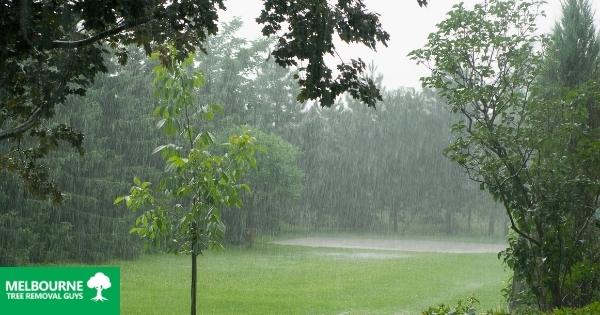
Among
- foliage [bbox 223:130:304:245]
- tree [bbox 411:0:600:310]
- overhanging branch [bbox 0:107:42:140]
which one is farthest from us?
foliage [bbox 223:130:304:245]

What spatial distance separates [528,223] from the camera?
6.20 meters

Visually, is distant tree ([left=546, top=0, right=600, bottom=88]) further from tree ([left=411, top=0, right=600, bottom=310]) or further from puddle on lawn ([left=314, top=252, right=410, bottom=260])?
puddle on lawn ([left=314, top=252, right=410, bottom=260])

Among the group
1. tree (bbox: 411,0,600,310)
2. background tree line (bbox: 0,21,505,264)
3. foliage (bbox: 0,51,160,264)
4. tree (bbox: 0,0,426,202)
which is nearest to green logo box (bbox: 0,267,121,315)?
Result: tree (bbox: 0,0,426,202)

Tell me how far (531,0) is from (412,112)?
1070 inches

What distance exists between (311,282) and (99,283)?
633 centimetres

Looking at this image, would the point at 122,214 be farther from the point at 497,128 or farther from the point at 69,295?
the point at 497,128

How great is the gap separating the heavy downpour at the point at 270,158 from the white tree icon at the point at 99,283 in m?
0.04

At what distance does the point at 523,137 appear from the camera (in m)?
6.15

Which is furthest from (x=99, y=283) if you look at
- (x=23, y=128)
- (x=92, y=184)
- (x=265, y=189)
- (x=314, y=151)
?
(x=314, y=151)

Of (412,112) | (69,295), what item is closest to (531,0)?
(69,295)

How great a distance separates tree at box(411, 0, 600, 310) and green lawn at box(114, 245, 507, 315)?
4141mm

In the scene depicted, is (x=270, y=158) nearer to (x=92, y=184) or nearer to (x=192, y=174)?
(x=92, y=184)

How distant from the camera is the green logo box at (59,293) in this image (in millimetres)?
7012

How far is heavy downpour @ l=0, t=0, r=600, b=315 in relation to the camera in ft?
12.1
